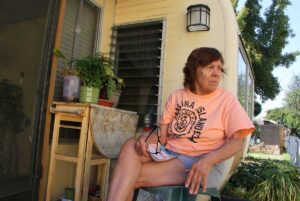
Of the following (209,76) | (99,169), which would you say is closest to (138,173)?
(209,76)

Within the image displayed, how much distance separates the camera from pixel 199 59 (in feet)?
5.62

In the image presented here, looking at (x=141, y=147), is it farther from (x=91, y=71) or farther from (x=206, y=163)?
(x=91, y=71)

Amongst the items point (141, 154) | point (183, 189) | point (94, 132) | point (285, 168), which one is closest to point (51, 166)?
point (94, 132)

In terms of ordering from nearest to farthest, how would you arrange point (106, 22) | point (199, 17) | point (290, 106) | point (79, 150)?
1. point (79, 150)
2. point (199, 17)
3. point (106, 22)
4. point (290, 106)

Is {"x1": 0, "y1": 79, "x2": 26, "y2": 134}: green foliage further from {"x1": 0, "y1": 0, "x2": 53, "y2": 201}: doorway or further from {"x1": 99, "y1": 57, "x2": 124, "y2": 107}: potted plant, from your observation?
{"x1": 99, "y1": 57, "x2": 124, "y2": 107}: potted plant

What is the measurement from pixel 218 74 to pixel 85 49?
202cm

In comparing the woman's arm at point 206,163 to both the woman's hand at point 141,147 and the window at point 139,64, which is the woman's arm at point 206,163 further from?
the window at point 139,64

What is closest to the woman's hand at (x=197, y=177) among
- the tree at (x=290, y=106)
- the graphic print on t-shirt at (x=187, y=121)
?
the graphic print on t-shirt at (x=187, y=121)

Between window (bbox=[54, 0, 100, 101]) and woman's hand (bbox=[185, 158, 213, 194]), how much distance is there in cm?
188

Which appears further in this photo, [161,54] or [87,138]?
[161,54]

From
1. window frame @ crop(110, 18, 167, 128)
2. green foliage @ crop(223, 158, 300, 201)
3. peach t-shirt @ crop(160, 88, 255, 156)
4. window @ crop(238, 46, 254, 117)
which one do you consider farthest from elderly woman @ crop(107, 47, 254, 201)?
window @ crop(238, 46, 254, 117)

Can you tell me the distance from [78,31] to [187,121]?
78.5 inches

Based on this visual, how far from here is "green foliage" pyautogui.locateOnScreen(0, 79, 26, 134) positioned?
2078 mm

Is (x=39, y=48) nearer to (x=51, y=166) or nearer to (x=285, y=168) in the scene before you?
(x=51, y=166)
